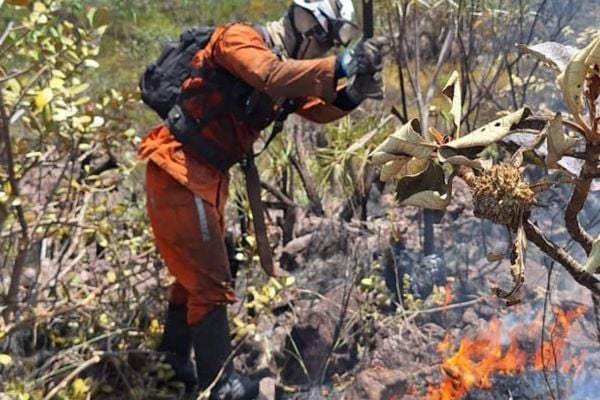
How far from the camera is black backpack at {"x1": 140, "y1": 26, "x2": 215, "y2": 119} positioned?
310cm

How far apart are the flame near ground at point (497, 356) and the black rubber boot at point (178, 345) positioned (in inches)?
46.2

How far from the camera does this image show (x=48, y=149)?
3406 millimetres

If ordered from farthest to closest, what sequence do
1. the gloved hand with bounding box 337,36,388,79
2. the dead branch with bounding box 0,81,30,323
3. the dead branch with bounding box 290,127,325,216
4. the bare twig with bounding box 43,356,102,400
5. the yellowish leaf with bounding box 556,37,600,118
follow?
1. the dead branch with bounding box 290,127,325,216
2. the bare twig with bounding box 43,356,102,400
3. the gloved hand with bounding box 337,36,388,79
4. the dead branch with bounding box 0,81,30,323
5. the yellowish leaf with bounding box 556,37,600,118

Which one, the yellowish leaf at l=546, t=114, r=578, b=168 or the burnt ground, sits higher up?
the yellowish leaf at l=546, t=114, r=578, b=168

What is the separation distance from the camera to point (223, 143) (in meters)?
3.05

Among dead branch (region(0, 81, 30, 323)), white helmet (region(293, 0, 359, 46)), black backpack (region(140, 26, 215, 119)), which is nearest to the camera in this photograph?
dead branch (region(0, 81, 30, 323))

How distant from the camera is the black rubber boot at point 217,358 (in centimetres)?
317

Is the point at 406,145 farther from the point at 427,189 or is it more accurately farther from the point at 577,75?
the point at 577,75

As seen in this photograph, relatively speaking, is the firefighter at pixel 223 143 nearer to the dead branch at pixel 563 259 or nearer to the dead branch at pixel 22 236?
the dead branch at pixel 22 236

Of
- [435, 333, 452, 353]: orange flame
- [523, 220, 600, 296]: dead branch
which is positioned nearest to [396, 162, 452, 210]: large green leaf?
[523, 220, 600, 296]: dead branch

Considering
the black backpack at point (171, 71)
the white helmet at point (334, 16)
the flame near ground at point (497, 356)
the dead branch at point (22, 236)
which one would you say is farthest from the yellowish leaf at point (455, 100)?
the black backpack at point (171, 71)

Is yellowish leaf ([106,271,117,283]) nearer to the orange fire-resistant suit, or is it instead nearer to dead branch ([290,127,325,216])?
the orange fire-resistant suit

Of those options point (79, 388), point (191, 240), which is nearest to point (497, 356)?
point (191, 240)

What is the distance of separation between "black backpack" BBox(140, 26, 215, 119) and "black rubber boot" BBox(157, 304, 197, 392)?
79 centimetres
